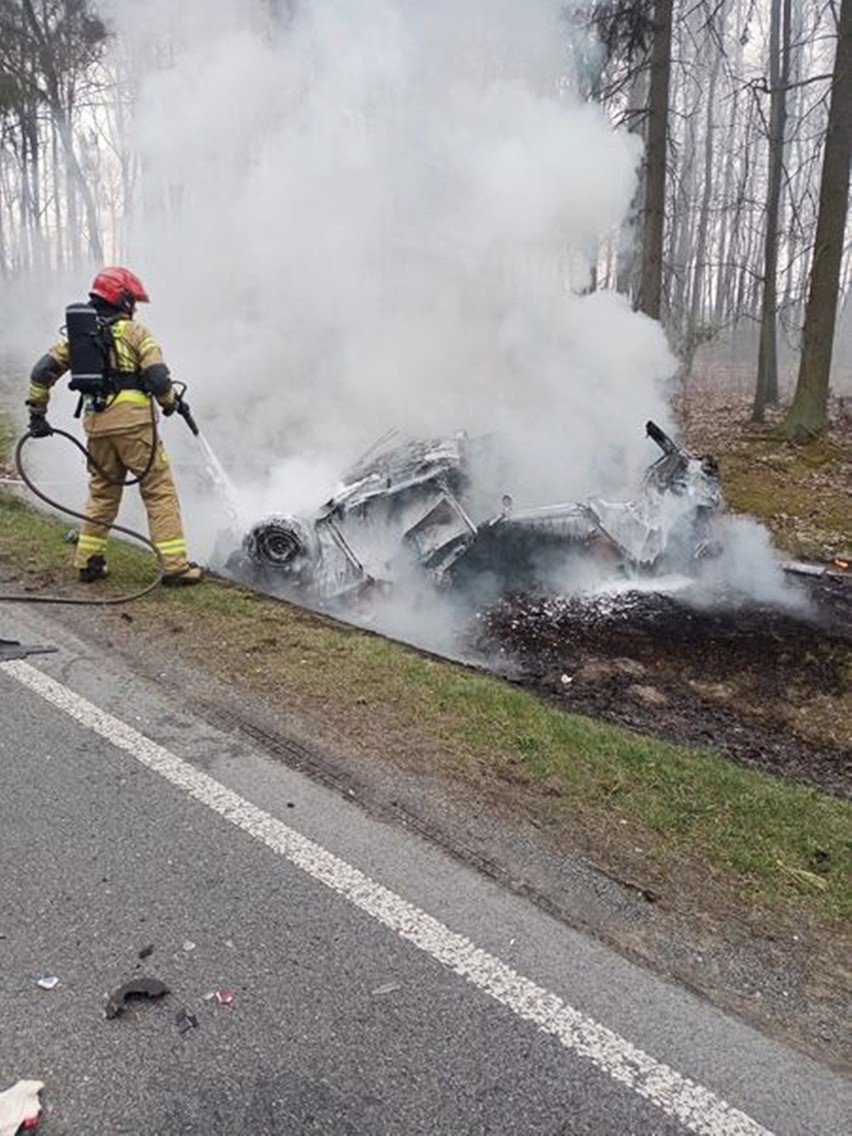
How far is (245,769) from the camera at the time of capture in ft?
11.1

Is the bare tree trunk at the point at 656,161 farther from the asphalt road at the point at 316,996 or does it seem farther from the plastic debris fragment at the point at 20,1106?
the plastic debris fragment at the point at 20,1106

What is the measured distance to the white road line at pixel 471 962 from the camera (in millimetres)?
2014

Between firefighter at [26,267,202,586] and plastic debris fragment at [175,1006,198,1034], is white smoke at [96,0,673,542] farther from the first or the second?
plastic debris fragment at [175,1006,198,1034]

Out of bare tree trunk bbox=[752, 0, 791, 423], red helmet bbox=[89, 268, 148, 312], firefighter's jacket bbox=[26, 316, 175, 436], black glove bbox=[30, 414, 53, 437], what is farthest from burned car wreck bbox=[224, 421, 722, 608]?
bare tree trunk bbox=[752, 0, 791, 423]

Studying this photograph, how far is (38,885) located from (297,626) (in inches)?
101

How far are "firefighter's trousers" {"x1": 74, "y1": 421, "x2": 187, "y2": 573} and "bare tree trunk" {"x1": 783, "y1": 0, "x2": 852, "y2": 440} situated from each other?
28.1 ft

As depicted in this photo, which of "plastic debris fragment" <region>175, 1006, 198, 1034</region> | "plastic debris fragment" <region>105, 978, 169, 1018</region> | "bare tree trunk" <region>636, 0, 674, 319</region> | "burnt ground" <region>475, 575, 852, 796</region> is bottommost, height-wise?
"burnt ground" <region>475, 575, 852, 796</region>

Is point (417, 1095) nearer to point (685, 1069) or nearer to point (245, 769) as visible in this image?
point (685, 1069)

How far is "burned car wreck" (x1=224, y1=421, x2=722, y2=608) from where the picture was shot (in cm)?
600

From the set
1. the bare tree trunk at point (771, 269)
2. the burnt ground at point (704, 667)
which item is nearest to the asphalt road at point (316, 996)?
the burnt ground at point (704, 667)

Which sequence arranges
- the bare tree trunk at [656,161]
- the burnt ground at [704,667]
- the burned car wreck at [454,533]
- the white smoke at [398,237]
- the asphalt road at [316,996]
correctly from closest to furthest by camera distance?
1. the asphalt road at [316,996]
2. the burnt ground at [704,667]
3. the burned car wreck at [454,533]
4. the white smoke at [398,237]
5. the bare tree trunk at [656,161]

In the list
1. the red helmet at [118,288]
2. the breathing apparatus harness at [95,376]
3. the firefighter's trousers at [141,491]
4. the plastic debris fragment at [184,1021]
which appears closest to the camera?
the plastic debris fragment at [184,1021]

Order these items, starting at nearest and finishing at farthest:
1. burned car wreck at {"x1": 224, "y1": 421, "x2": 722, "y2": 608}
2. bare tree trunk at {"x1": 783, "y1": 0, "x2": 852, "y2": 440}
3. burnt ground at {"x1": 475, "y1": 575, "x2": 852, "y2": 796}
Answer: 1. burnt ground at {"x1": 475, "y1": 575, "x2": 852, "y2": 796}
2. burned car wreck at {"x1": 224, "y1": 421, "x2": 722, "y2": 608}
3. bare tree trunk at {"x1": 783, "y1": 0, "x2": 852, "y2": 440}

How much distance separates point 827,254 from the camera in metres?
10.7
